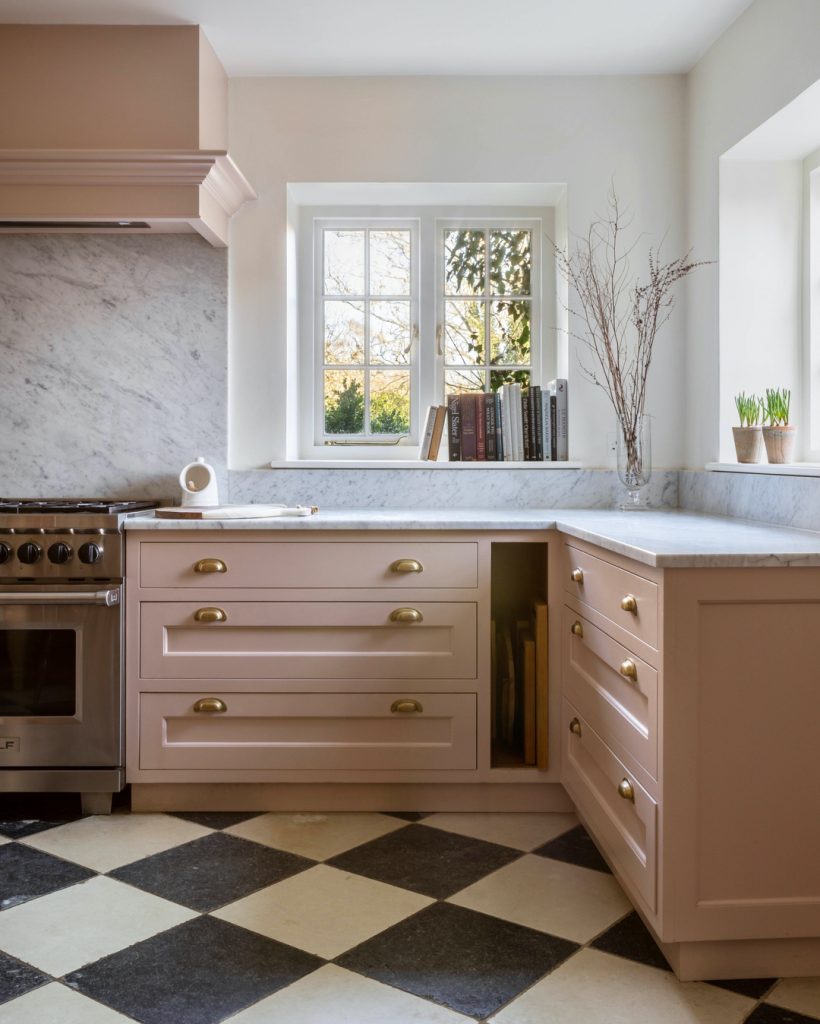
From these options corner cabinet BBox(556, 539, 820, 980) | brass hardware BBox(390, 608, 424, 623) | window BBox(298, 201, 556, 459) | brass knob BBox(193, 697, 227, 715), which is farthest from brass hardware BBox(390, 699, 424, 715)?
window BBox(298, 201, 556, 459)

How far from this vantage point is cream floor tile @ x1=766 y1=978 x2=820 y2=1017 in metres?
1.67

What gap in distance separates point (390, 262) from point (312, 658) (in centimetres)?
157

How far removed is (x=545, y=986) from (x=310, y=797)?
1.07 m

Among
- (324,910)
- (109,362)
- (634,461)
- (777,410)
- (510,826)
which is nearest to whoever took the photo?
(324,910)

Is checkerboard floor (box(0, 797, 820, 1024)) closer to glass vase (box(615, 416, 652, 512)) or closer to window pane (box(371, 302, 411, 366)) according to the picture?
glass vase (box(615, 416, 652, 512))

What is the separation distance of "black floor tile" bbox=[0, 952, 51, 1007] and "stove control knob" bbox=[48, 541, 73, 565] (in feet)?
3.44

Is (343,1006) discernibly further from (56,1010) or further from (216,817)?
(216,817)

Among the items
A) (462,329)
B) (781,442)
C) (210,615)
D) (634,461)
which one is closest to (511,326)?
(462,329)

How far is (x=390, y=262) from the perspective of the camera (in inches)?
136

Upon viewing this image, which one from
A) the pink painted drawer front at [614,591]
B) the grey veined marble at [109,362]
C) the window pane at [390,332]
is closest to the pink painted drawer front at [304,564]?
the pink painted drawer front at [614,591]

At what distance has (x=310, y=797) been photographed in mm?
2670

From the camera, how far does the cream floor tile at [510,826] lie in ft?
8.10

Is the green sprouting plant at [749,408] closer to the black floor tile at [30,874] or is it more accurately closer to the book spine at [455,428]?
the book spine at [455,428]

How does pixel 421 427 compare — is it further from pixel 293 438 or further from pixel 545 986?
pixel 545 986
